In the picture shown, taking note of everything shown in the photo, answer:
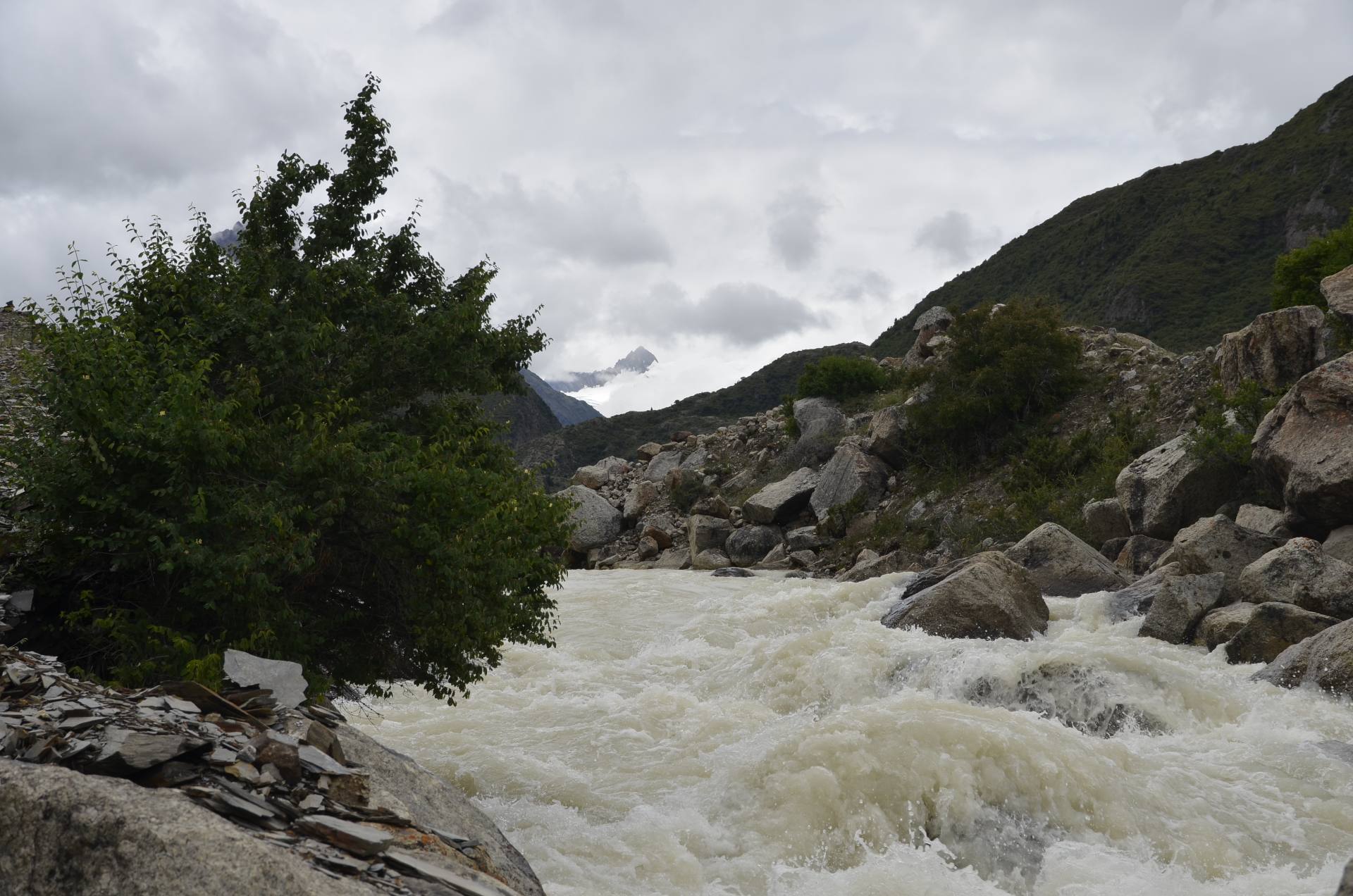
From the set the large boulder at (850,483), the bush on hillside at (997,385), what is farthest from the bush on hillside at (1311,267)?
the large boulder at (850,483)

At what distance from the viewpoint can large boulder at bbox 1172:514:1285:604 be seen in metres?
14.1

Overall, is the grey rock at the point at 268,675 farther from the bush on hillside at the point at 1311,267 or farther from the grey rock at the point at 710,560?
the bush on hillside at the point at 1311,267

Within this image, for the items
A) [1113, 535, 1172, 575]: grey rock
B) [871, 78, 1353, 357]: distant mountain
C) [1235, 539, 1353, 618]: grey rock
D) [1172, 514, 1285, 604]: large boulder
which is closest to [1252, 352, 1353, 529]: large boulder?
[1172, 514, 1285, 604]: large boulder

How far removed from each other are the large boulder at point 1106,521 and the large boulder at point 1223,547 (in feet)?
16.1

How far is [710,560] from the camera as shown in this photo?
92.1ft

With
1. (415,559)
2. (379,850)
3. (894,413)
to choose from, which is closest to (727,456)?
(894,413)

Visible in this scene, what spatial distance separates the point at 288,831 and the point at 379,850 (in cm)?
46

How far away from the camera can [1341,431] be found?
14141mm

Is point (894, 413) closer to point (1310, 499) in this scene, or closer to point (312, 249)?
point (1310, 499)

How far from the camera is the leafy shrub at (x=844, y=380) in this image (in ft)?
124

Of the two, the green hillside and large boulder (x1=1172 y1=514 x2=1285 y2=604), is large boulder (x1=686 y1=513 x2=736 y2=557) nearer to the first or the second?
large boulder (x1=1172 y1=514 x2=1285 y2=604)

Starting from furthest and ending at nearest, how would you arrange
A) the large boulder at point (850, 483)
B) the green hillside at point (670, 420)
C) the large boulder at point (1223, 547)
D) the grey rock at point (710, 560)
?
1. the green hillside at point (670, 420)
2. the large boulder at point (850, 483)
3. the grey rock at point (710, 560)
4. the large boulder at point (1223, 547)

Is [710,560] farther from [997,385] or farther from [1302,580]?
[1302,580]

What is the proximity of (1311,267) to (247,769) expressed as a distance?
26.2m
